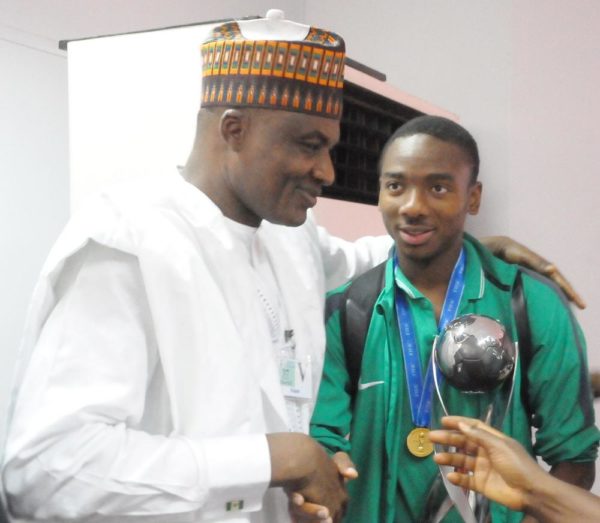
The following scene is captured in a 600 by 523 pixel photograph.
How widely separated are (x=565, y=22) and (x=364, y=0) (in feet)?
2.74

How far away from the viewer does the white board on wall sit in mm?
1814

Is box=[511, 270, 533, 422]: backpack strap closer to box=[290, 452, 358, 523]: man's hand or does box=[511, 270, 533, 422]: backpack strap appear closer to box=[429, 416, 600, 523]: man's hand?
box=[429, 416, 600, 523]: man's hand

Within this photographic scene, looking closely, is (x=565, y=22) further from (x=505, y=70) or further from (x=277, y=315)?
(x=277, y=315)

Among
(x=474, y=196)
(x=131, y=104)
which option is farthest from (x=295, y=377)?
(x=131, y=104)

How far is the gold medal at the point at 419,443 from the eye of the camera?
4.68ft

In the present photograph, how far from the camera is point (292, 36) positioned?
1289 mm

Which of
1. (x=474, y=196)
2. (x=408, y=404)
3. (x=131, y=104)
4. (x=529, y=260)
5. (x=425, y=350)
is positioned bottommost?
(x=408, y=404)

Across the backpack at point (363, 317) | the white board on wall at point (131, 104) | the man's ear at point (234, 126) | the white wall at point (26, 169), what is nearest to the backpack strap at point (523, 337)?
the backpack at point (363, 317)

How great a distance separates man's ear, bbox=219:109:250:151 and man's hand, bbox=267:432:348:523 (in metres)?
0.48

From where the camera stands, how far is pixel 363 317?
5.00ft

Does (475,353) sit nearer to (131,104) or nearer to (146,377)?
(146,377)

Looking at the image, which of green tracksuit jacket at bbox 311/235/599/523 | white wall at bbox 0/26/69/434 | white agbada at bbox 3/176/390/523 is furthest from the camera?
white wall at bbox 0/26/69/434

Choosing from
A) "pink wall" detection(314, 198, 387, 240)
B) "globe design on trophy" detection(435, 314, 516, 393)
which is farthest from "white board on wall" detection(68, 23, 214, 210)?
"globe design on trophy" detection(435, 314, 516, 393)

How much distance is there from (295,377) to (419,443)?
0.28m
